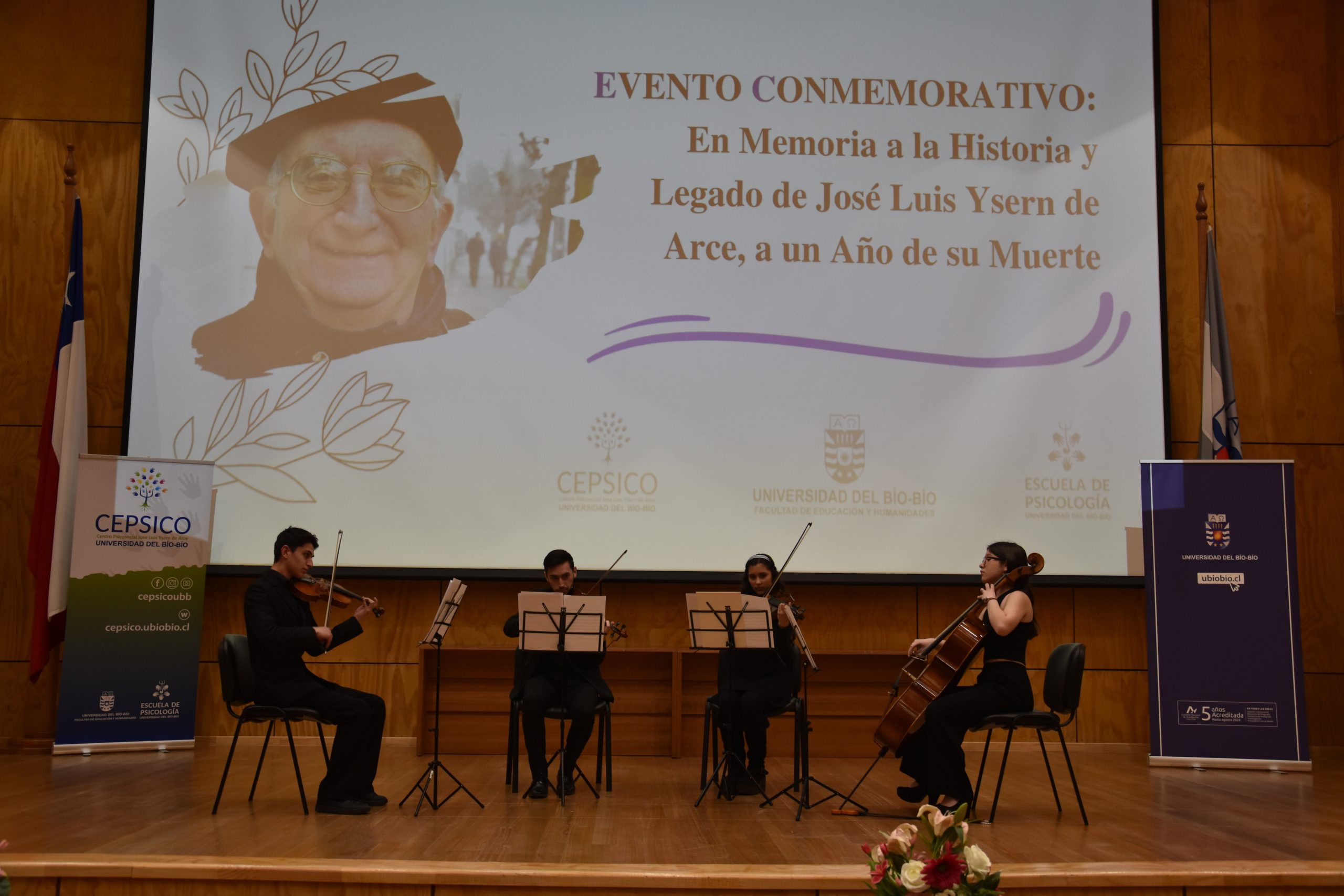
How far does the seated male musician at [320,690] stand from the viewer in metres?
4.12

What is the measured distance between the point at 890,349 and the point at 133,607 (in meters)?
4.34

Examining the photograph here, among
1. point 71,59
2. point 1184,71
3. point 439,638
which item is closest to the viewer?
point 439,638

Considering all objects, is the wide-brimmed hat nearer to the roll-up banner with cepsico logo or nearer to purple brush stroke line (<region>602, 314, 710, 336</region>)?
purple brush stroke line (<region>602, 314, 710, 336</region>)

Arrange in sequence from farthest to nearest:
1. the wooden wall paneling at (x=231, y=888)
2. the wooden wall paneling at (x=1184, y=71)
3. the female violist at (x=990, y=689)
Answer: the wooden wall paneling at (x=1184, y=71)
the female violist at (x=990, y=689)
the wooden wall paneling at (x=231, y=888)

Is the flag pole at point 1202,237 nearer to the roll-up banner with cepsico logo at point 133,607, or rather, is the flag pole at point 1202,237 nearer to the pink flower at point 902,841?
the pink flower at point 902,841

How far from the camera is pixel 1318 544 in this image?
20.9ft

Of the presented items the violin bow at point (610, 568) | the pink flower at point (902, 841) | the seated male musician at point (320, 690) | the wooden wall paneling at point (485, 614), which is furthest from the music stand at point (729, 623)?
the pink flower at point (902, 841)

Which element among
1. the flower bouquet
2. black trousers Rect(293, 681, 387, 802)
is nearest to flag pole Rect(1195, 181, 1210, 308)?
black trousers Rect(293, 681, 387, 802)

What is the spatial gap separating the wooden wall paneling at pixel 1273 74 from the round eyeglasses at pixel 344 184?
16.1 feet

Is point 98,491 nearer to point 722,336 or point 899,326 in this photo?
point 722,336

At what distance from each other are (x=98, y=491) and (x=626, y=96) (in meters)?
3.64

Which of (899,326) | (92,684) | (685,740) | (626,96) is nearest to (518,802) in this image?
(685,740)

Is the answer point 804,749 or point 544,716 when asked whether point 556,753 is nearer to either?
point 544,716

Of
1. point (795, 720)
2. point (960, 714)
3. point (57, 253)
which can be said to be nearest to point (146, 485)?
point (57, 253)
